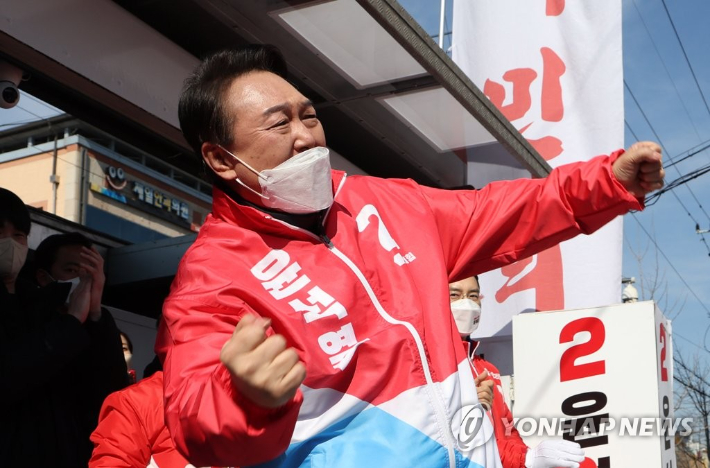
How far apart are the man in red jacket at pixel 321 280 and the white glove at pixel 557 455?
1615 millimetres

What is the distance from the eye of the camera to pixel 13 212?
3.50 m

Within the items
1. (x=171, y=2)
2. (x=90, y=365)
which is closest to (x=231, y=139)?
(x=90, y=365)

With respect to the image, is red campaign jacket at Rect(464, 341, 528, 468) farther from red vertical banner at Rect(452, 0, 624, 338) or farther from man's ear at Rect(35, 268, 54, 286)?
man's ear at Rect(35, 268, 54, 286)

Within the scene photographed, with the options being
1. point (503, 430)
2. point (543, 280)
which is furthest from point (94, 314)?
point (543, 280)

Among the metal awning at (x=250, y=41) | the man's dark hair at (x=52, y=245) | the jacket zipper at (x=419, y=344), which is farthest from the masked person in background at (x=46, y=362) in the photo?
the jacket zipper at (x=419, y=344)

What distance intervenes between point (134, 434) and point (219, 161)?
166cm

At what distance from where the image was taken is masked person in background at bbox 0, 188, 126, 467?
306 centimetres

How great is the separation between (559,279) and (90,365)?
348cm

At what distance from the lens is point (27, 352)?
3.05 metres

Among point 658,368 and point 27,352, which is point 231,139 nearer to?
point 27,352

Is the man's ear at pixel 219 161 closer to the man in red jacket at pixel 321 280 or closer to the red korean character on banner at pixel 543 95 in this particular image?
the man in red jacket at pixel 321 280

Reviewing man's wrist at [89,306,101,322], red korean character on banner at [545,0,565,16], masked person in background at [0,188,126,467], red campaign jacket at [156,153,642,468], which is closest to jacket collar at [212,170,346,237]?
red campaign jacket at [156,153,642,468]

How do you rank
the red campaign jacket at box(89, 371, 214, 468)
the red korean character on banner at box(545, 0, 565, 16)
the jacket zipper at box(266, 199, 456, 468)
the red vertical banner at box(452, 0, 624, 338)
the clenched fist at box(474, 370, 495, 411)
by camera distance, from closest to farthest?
the jacket zipper at box(266, 199, 456, 468) → the red campaign jacket at box(89, 371, 214, 468) → the clenched fist at box(474, 370, 495, 411) → the red vertical banner at box(452, 0, 624, 338) → the red korean character on banner at box(545, 0, 565, 16)

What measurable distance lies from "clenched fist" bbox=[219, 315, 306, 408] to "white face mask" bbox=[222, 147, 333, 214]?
66 cm
